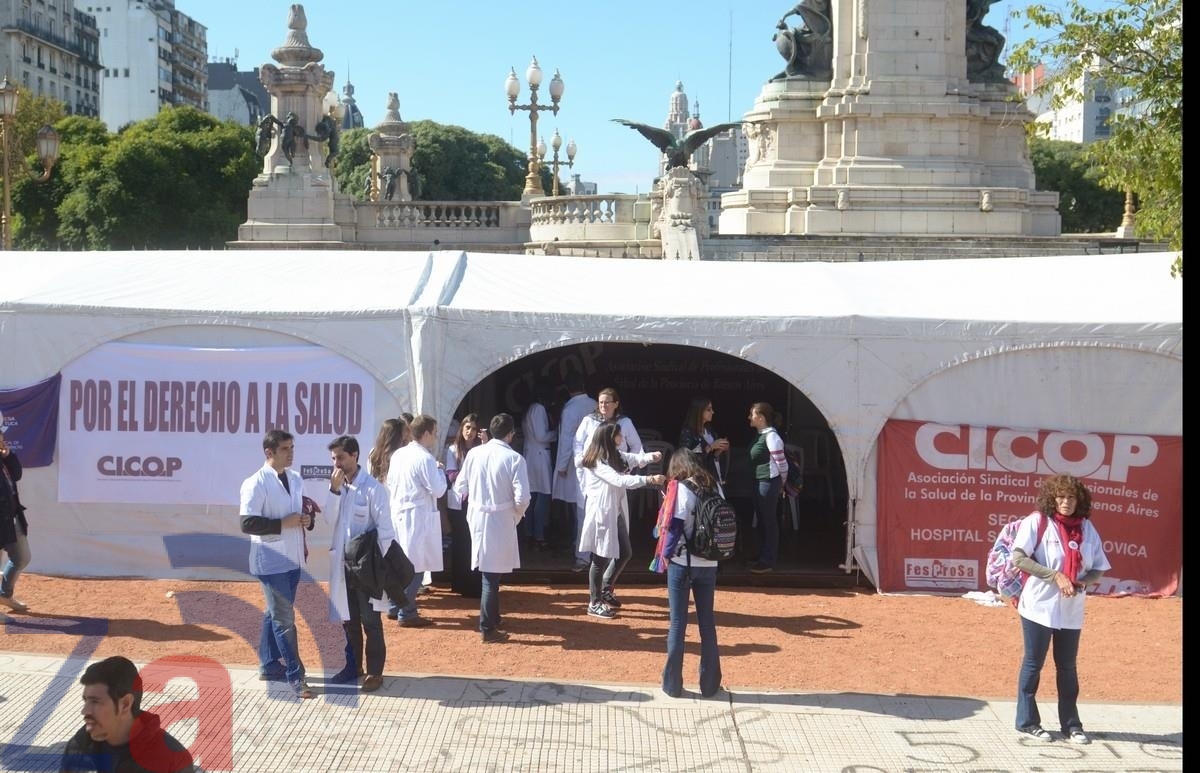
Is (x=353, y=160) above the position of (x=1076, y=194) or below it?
above

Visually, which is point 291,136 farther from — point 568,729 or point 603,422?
point 568,729

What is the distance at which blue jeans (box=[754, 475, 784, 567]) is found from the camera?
12.2 meters

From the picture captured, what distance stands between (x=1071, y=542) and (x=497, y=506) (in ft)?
13.9

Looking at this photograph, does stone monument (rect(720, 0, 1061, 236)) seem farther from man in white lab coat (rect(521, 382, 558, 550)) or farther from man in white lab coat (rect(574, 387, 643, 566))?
man in white lab coat (rect(574, 387, 643, 566))

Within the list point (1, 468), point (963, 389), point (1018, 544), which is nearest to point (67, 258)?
point (1, 468)

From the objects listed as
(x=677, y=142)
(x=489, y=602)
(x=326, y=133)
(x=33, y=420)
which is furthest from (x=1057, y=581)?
(x=326, y=133)

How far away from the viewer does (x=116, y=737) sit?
4.93 metres

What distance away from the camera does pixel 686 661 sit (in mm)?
9523

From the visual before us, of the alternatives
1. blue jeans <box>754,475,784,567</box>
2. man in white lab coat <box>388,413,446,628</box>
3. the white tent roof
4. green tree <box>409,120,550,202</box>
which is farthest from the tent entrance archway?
green tree <box>409,120,550,202</box>

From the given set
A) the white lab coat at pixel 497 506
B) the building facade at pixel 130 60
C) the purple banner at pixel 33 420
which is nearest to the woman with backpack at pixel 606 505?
the white lab coat at pixel 497 506

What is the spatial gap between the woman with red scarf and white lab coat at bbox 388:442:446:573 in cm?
424

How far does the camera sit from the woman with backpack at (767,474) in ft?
39.9

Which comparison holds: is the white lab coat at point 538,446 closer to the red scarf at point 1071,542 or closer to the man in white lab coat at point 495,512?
the man in white lab coat at point 495,512

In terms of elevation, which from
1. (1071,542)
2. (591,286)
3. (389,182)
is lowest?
(1071,542)
